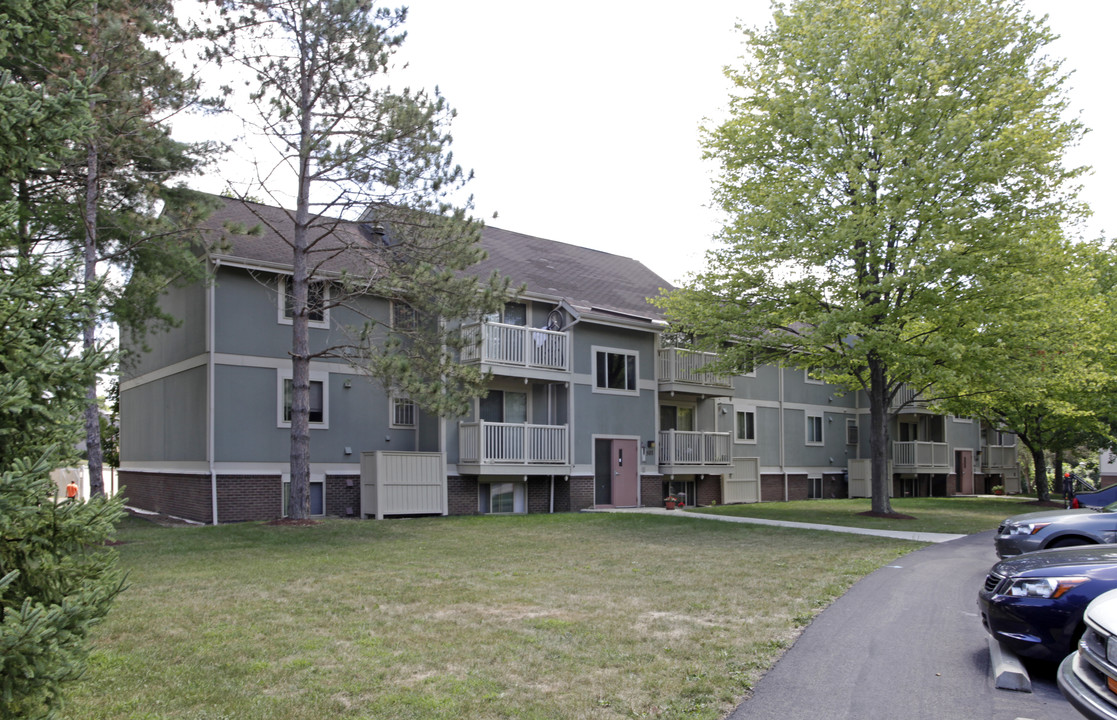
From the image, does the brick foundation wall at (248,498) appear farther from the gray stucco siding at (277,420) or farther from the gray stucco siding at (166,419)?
the gray stucco siding at (166,419)

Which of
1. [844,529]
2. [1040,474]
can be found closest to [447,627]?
[844,529]

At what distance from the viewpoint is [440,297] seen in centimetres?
1659

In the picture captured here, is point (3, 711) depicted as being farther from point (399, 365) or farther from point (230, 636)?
point (399, 365)

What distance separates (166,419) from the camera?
73.2 feet

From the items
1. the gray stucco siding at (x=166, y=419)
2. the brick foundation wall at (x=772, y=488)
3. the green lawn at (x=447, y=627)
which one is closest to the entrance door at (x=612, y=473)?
the brick foundation wall at (x=772, y=488)

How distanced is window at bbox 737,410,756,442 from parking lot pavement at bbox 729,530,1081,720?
20.0 meters

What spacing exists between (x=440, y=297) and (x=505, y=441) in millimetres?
6136

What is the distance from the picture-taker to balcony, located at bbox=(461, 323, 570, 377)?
21.2 m

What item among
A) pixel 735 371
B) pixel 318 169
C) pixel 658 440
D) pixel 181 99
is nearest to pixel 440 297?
pixel 318 169

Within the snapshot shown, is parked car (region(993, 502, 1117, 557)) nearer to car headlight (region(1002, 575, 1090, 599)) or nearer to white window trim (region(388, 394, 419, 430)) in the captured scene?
car headlight (region(1002, 575, 1090, 599))

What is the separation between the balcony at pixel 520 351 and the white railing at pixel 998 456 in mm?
28216

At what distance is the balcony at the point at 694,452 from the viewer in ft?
84.3

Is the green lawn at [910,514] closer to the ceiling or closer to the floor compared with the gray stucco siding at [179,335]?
closer to the floor

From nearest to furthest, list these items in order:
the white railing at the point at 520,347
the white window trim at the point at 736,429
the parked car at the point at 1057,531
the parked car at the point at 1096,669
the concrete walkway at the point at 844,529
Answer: the parked car at the point at 1096,669
the parked car at the point at 1057,531
the concrete walkway at the point at 844,529
the white railing at the point at 520,347
the white window trim at the point at 736,429
